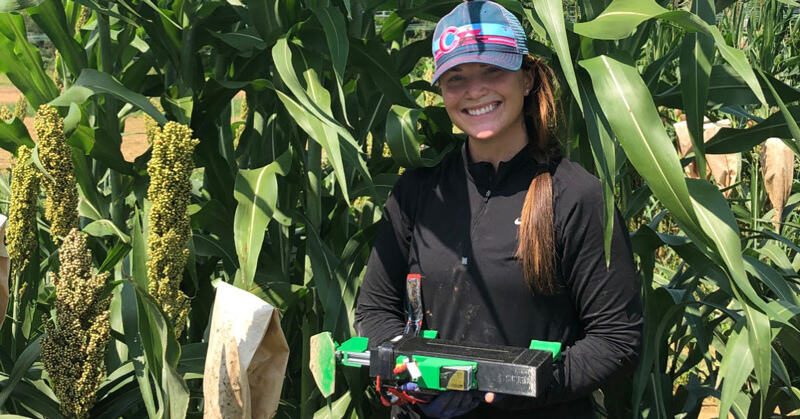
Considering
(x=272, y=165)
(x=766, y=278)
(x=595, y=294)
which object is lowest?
(x=766, y=278)

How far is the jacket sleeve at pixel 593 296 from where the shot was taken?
1646 millimetres

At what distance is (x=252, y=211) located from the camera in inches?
78.1

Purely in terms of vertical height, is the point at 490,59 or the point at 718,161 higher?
the point at 490,59

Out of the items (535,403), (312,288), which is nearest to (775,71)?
(312,288)

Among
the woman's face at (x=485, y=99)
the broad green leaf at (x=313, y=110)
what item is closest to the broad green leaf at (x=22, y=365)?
the broad green leaf at (x=313, y=110)

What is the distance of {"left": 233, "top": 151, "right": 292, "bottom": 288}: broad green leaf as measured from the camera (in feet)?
6.29

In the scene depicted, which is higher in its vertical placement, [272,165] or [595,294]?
[272,165]

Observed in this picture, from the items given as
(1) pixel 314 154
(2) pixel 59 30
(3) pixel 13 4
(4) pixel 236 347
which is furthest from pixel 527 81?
(2) pixel 59 30

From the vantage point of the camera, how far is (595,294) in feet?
5.42

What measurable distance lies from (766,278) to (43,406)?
1.55m

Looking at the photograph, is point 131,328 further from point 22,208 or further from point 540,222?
point 540,222

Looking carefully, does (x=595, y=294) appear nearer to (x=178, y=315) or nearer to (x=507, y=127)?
(x=507, y=127)

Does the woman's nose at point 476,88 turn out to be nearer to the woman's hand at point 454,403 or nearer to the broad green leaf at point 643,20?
the broad green leaf at point 643,20

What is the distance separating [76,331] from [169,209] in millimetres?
266
